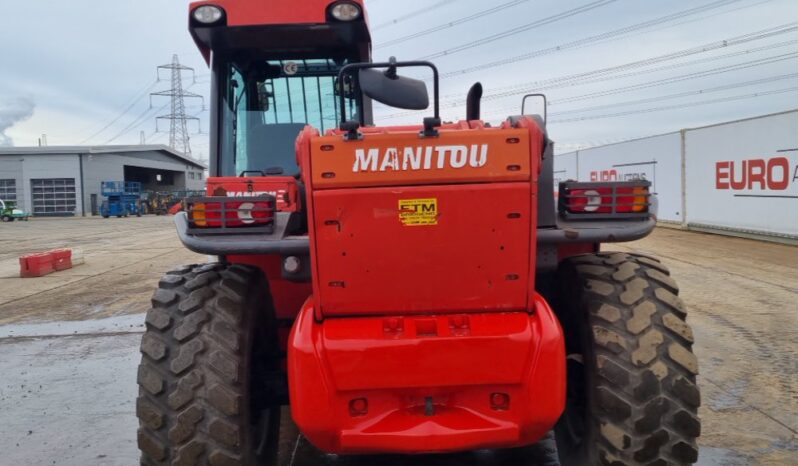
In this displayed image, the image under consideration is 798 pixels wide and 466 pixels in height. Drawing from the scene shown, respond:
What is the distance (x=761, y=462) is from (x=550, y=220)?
202 centimetres

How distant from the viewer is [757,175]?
1392 cm

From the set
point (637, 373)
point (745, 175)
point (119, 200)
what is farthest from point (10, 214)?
point (637, 373)

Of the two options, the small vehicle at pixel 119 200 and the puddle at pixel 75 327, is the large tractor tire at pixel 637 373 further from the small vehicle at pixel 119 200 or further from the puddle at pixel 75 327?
the small vehicle at pixel 119 200

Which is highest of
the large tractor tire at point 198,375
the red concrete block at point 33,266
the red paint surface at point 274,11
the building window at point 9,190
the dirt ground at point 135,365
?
the building window at point 9,190

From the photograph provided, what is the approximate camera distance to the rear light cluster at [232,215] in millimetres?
2521

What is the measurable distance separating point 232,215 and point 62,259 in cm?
1265

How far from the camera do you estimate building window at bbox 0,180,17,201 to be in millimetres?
45250

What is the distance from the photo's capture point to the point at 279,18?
11.8ft

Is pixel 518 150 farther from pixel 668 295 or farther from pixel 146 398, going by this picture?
pixel 146 398

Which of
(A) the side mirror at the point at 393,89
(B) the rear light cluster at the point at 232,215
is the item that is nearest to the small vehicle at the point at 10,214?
(B) the rear light cluster at the point at 232,215

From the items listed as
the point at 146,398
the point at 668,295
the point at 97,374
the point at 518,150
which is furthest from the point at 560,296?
the point at 97,374

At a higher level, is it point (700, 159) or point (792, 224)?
point (700, 159)

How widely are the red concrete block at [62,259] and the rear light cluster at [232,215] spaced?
40.4 feet

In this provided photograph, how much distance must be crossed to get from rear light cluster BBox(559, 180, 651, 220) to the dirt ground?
64.8 inches
